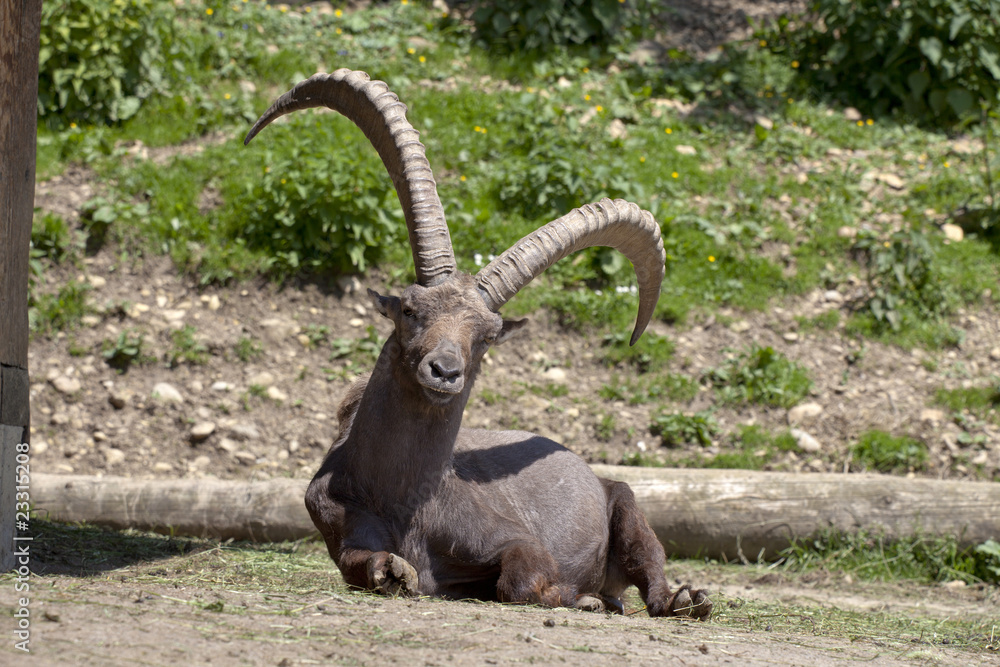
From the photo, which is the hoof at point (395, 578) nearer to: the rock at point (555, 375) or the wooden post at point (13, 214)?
the wooden post at point (13, 214)

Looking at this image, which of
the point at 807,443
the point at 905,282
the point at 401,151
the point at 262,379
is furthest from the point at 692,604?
the point at 905,282

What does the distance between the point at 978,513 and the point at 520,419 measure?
3728mm

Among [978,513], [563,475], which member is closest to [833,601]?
[978,513]

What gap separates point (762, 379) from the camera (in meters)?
8.88

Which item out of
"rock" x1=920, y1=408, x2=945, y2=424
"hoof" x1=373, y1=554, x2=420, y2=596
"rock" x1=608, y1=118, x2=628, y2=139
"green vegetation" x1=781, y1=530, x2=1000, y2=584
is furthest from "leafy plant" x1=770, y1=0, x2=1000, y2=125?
"hoof" x1=373, y1=554, x2=420, y2=596

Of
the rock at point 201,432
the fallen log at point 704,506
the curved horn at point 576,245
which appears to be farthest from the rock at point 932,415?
the rock at point 201,432

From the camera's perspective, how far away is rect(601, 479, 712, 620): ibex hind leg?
5543mm

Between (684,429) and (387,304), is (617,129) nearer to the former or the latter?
(684,429)

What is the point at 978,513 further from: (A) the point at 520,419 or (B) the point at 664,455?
(A) the point at 520,419

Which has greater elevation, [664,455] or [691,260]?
[691,260]

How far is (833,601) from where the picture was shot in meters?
6.33

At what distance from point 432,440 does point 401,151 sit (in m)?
1.58

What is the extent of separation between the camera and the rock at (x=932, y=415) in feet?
28.2

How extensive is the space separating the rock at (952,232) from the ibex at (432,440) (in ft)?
21.6
